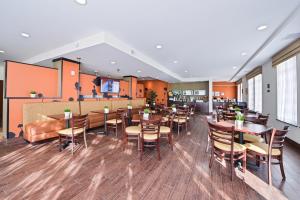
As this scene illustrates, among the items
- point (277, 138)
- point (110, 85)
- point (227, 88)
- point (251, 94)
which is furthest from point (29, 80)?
point (227, 88)

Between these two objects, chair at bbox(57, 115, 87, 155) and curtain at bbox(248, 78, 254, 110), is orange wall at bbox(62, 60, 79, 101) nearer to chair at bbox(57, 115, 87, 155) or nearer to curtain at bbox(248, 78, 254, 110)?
chair at bbox(57, 115, 87, 155)

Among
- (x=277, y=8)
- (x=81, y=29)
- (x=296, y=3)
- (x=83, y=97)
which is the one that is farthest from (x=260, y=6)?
(x=83, y=97)

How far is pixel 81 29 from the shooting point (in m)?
2.94

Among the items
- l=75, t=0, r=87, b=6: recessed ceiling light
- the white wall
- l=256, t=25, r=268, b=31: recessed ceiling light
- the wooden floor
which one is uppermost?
l=256, t=25, r=268, b=31: recessed ceiling light

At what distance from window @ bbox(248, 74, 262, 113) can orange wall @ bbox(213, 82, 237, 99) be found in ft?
13.0

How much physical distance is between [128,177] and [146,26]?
3019mm

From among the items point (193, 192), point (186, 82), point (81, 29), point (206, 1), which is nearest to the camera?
point (193, 192)

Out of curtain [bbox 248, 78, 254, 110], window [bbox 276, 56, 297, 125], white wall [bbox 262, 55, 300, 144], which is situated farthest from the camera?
curtain [bbox 248, 78, 254, 110]

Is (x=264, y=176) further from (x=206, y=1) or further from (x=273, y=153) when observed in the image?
(x=206, y=1)

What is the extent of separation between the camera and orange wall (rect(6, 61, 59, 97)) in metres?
3.80

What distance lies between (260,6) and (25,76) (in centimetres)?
631

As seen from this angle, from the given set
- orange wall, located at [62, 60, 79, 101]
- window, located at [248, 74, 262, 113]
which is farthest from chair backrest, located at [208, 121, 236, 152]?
window, located at [248, 74, 262, 113]

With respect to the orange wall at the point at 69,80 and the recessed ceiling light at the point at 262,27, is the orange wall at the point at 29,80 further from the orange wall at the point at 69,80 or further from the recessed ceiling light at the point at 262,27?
the recessed ceiling light at the point at 262,27

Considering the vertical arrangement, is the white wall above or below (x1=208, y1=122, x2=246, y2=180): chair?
above
